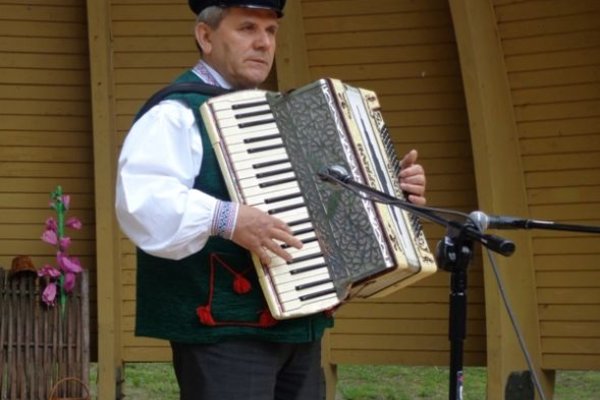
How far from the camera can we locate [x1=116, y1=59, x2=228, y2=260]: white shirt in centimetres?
360

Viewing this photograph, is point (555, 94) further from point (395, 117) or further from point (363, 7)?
point (363, 7)

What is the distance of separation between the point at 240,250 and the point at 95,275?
137 inches

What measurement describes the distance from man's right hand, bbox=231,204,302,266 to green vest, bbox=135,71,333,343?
129 mm

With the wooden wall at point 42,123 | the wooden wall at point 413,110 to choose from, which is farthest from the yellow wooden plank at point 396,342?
the wooden wall at point 42,123

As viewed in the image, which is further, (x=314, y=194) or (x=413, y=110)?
(x=413, y=110)

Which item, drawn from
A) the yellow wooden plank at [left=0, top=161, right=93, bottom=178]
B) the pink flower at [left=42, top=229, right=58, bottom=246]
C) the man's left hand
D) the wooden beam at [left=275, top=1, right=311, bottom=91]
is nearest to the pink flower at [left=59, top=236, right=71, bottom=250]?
the pink flower at [left=42, top=229, right=58, bottom=246]

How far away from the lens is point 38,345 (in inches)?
257

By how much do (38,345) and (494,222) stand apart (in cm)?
376

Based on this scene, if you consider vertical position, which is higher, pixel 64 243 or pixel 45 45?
pixel 45 45

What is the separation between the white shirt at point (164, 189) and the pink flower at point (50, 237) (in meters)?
3.09

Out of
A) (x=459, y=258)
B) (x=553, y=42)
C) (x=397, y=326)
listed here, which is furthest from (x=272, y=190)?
(x=397, y=326)

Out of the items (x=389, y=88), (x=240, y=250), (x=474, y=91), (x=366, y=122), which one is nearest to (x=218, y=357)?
(x=240, y=250)

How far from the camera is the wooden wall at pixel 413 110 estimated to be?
21.8 feet

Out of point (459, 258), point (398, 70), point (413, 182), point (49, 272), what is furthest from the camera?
point (398, 70)
